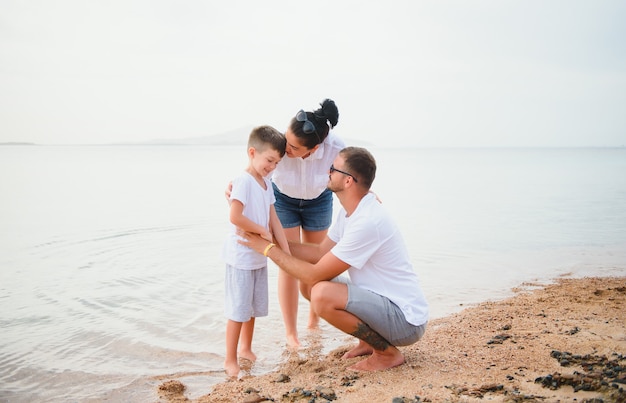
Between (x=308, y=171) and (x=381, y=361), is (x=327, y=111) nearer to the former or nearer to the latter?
(x=308, y=171)

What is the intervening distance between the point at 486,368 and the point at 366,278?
0.96 m

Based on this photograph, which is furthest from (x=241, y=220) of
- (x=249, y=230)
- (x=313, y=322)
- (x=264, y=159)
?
(x=313, y=322)

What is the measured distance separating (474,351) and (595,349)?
0.80 meters

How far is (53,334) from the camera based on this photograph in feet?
15.7

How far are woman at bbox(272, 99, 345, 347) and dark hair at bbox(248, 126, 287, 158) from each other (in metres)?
0.13

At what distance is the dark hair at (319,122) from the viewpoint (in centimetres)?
395

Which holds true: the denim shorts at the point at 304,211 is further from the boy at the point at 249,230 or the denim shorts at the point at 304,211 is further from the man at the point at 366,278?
the man at the point at 366,278

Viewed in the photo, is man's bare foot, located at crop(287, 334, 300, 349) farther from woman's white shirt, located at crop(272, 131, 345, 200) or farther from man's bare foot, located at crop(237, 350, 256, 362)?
woman's white shirt, located at crop(272, 131, 345, 200)

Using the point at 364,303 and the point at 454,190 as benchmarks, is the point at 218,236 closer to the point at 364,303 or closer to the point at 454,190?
the point at 364,303

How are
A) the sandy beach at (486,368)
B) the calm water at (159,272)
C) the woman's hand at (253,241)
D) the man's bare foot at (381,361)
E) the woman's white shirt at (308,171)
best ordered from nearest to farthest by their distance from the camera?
the sandy beach at (486,368) < the man's bare foot at (381,361) < the woman's hand at (253,241) < the calm water at (159,272) < the woman's white shirt at (308,171)

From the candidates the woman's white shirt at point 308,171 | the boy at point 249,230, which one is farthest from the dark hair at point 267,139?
the woman's white shirt at point 308,171

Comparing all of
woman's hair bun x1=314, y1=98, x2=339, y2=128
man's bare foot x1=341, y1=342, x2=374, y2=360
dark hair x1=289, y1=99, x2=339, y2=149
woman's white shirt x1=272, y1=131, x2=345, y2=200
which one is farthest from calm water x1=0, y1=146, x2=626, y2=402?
woman's hair bun x1=314, y1=98, x2=339, y2=128

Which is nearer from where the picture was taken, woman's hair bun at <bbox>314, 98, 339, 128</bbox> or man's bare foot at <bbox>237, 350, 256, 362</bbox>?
woman's hair bun at <bbox>314, 98, 339, 128</bbox>

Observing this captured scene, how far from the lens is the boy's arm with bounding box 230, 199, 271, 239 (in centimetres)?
376
